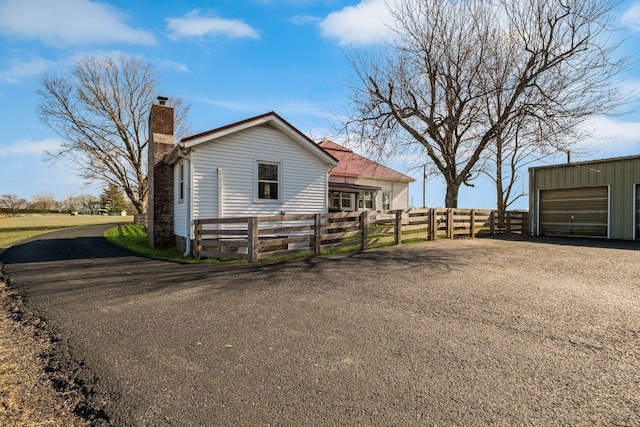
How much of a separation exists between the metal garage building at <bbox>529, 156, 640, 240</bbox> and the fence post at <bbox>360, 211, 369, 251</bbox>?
37.7 feet

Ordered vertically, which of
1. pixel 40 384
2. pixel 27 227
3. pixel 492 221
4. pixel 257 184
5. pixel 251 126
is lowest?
pixel 40 384

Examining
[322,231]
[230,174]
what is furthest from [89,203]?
[322,231]

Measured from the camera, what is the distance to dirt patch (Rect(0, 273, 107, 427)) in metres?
2.35

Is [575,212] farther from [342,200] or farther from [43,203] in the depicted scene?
[43,203]

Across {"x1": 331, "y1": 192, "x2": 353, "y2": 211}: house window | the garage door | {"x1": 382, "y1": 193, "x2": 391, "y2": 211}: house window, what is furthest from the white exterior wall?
{"x1": 382, "y1": 193, "x2": 391, "y2": 211}: house window

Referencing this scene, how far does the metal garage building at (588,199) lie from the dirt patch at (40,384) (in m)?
19.2

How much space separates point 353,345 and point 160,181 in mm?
11997

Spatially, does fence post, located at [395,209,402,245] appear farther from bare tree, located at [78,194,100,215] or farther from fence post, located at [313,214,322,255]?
bare tree, located at [78,194,100,215]

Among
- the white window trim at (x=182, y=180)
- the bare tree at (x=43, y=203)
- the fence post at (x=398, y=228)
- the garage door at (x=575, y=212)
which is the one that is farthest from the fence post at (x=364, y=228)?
the bare tree at (x=43, y=203)

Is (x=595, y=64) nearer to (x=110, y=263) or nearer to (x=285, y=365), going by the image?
(x=285, y=365)

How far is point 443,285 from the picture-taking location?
5.97m

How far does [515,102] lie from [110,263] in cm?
1571

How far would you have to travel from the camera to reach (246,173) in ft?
38.3

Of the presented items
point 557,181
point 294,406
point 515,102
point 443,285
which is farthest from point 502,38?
point 294,406
